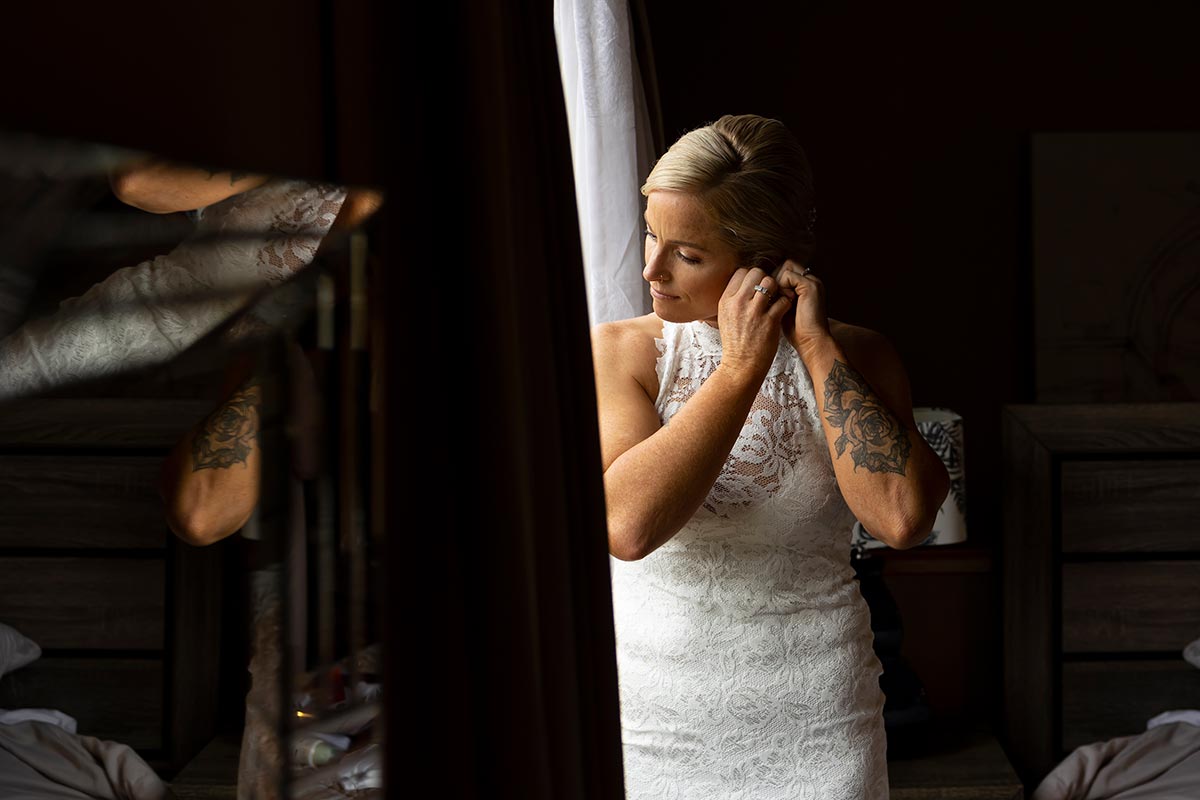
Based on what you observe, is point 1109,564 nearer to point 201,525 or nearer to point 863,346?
point 863,346

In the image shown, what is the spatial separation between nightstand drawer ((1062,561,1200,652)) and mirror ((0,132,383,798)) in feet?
9.10

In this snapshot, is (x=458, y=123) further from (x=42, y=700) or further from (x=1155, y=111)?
(x=1155, y=111)

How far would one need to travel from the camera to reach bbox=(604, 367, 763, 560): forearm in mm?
1119

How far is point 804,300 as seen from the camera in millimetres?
1252

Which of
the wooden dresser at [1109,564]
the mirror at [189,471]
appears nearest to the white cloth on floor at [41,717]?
the mirror at [189,471]

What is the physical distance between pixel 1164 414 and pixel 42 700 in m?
3.03

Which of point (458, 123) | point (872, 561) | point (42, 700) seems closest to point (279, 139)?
point (458, 123)

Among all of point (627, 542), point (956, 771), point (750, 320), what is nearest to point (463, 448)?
point (627, 542)

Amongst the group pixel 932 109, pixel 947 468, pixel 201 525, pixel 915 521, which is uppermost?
pixel 932 109

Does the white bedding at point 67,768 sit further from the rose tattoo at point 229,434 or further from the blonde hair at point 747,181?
the blonde hair at point 747,181

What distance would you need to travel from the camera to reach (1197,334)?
10.1 feet

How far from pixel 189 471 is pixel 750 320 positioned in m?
0.91

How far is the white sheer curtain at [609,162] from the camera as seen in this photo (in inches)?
67.1

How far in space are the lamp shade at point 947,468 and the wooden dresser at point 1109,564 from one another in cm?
25
